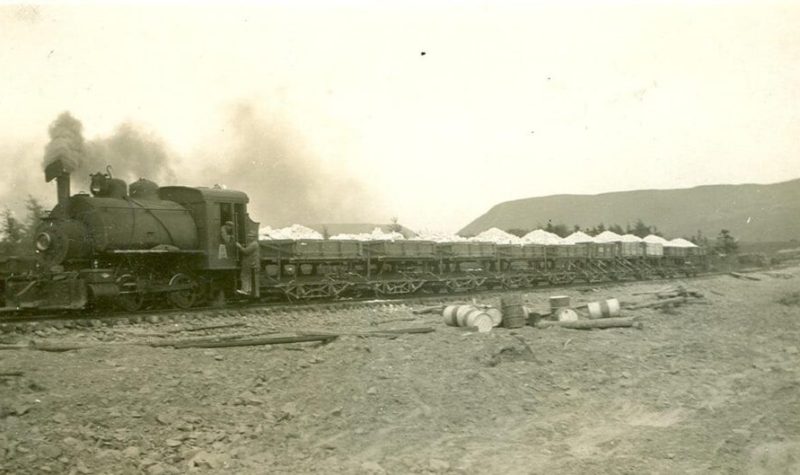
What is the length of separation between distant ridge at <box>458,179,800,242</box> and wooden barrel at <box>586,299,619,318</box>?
4272 centimetres

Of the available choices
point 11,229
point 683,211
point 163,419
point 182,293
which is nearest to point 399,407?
point 163,419

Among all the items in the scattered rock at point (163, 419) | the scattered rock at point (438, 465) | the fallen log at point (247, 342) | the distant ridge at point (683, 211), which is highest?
the distant ridge at point (683, 211)

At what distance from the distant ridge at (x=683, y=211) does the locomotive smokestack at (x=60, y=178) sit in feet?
147

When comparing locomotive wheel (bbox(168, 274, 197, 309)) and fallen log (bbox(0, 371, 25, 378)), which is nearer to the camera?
fallen log (bbox(0, 371, 25, 378))

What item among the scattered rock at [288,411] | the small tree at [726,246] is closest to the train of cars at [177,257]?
the scattered rock at [288,411]

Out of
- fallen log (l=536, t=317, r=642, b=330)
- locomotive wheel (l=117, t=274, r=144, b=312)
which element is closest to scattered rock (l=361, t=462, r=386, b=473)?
fallen log (l=536, t=317, r=642, b=330)

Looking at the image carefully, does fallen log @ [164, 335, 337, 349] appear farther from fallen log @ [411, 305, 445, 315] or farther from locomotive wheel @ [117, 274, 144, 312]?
fallen log @ [411, 305, 445, 315]

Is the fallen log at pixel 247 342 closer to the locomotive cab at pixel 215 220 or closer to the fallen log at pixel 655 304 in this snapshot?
the locomotive cab at pixel 215 220

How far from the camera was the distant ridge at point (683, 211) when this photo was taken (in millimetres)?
72688

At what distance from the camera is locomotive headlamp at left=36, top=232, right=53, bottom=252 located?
38.2 feet

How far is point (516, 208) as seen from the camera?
434 ft

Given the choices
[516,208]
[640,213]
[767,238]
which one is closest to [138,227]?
[767,238]

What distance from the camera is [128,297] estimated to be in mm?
12344

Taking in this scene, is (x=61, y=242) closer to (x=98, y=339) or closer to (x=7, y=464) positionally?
(x=98, y=339)
